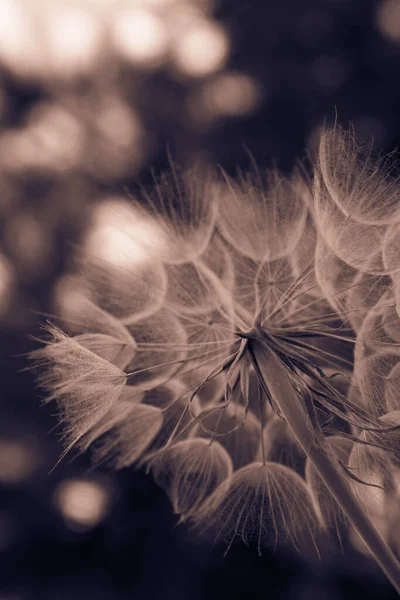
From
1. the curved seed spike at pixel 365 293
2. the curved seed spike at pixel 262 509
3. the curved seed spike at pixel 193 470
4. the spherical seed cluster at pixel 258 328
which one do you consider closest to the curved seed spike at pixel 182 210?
the spherical seed cluster at pixel 258 328

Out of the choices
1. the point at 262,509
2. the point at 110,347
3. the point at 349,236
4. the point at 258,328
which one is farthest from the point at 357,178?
the point at 262,509

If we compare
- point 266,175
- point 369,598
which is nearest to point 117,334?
point 266,175

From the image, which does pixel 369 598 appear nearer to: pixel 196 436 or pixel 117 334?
pixel 196 436

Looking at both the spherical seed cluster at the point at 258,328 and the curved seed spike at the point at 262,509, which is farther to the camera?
the curved seed spike at the point at 262,509

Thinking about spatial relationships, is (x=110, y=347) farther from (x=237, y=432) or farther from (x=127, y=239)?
(x=237, y=432)

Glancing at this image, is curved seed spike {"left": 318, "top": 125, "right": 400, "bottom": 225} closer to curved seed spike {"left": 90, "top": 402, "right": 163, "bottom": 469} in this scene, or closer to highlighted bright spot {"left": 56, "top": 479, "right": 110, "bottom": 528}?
curved seed spike {"left": 90, "top": 402, "right": 163, "bottom": 469}

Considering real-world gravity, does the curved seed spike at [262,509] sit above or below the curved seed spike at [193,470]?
below

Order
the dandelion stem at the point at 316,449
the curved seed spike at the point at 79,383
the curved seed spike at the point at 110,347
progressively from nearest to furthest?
the dandelion stem at the point at 316,449 < the curved seed spike at the point at 79,383 < the curved seed spike at the point at 110,347

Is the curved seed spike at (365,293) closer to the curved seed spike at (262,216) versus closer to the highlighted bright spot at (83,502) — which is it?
the curved seed spike at (262,216)
